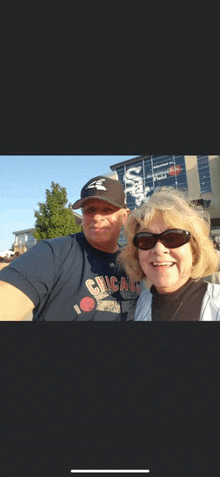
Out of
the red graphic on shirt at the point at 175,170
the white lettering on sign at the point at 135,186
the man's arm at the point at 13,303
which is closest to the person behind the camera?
the man's arm at the point at 13,303

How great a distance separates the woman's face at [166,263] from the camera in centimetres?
126

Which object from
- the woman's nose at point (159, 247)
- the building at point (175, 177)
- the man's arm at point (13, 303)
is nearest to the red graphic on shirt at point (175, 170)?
the building at point (175, 177)

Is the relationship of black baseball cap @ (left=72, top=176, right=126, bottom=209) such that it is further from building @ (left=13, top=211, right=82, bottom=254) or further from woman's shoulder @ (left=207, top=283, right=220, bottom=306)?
woman's shoulder @ (left=207, top=283, right=220, bottom=306)

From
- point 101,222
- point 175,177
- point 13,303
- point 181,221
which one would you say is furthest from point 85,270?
point 175,177

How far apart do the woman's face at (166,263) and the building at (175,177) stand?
0.18 meters

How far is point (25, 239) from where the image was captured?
58.8 inches

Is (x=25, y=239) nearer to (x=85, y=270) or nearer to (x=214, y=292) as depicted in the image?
(x=85, y=270)

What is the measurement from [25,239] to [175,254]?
0.74 meters

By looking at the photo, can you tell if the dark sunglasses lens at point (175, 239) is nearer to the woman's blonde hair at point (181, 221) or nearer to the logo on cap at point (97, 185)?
the woman's blonde hair at point (181, 221)
